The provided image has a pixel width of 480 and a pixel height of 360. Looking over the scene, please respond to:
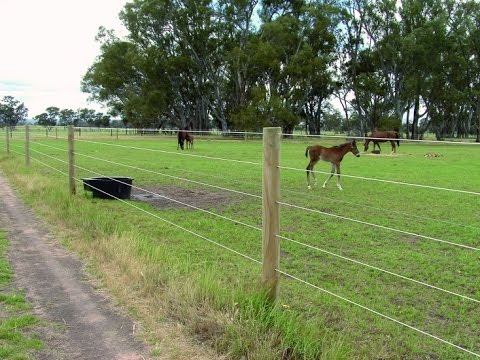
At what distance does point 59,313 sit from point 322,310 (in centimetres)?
219

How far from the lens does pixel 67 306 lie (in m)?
4.11

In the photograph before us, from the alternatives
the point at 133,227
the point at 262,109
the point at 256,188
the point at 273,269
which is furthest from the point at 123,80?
the point at 273,269

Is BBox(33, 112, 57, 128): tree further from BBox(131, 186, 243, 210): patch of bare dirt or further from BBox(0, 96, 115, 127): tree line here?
BBox(131, 186, 243, 210): patch of bare dirt

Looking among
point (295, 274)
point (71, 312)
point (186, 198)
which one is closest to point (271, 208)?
point (295, 274)

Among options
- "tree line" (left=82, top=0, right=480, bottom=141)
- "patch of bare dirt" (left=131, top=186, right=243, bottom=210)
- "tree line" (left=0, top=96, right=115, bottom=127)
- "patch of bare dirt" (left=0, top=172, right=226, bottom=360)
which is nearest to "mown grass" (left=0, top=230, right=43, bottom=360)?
"patch of bare dirt" (left=0, top=172, right=226, bottom=360)

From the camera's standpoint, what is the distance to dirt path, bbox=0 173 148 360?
3326 mm

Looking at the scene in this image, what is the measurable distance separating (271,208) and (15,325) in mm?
2127

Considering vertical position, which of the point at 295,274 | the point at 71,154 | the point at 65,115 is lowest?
the point at 295,274

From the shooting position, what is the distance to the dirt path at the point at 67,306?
3.33 m

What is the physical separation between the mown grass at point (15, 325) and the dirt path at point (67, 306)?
0.29 feet

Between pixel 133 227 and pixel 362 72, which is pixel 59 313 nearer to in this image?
pixel 133 227

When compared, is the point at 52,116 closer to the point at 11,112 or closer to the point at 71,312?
the point at 11,112

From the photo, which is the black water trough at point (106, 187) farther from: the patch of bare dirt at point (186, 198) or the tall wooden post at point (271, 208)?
the tall wooden post at point (271, 208)

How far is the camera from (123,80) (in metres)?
57.3
